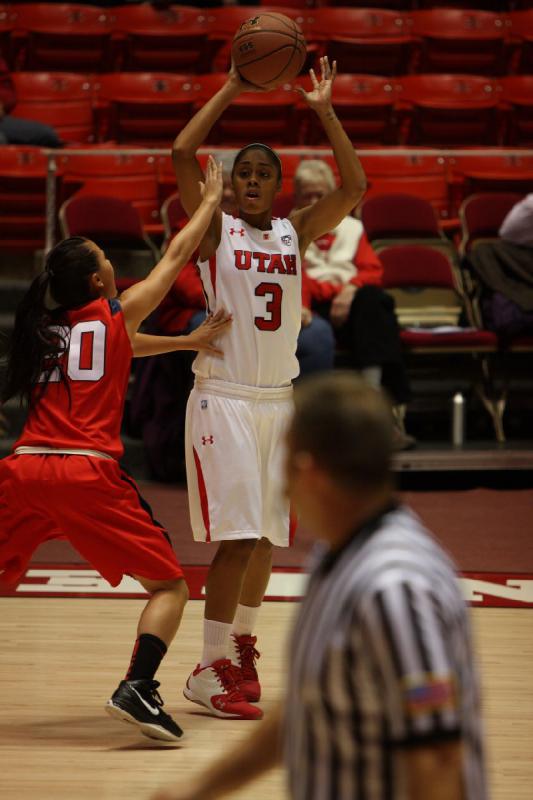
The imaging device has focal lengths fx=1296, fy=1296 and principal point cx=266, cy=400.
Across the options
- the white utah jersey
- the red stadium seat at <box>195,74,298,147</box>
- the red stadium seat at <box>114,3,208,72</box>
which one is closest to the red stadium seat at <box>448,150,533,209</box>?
the red stadium seat at <box>195,74,298,147</box>

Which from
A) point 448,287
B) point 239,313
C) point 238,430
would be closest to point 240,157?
point 239,313

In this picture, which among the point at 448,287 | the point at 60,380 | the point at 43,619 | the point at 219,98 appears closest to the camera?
the point at 60,380

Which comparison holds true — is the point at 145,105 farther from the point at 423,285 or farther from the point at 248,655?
the point at 248,655

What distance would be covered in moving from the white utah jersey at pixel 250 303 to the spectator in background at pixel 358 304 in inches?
120

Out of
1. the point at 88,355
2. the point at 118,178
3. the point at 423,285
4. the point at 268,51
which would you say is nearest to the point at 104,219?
the point at 118,178

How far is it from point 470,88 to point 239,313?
6750mm

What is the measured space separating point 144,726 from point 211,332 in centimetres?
123

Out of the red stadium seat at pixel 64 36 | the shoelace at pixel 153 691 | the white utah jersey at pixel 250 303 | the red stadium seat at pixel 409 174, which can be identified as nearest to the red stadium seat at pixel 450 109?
the red stadium seat at pixel 409 174

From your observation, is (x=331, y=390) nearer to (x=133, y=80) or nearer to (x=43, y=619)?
(x=43, y=619)

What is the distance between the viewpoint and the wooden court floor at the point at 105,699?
3.50 metres

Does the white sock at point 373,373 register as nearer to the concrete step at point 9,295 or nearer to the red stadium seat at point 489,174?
the red stadium seat at point 489,174

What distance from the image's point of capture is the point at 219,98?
13.4 ft

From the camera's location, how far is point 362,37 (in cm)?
1065

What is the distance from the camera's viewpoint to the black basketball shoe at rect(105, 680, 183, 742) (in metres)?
3.66
